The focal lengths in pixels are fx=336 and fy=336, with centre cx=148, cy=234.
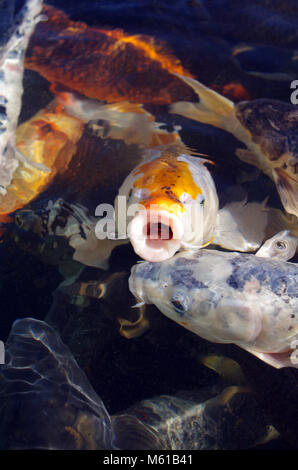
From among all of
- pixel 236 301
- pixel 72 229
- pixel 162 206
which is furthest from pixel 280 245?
pixel 72 229

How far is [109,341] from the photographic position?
271cm

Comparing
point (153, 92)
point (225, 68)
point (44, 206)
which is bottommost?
point (44, 206)

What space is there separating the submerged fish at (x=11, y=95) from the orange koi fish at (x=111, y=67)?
0.13 meters

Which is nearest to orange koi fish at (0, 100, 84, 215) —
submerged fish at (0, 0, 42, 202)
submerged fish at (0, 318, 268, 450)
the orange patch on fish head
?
A: submerged fish at (0, 0, 42, 202)

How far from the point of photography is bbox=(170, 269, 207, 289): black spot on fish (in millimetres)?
2250

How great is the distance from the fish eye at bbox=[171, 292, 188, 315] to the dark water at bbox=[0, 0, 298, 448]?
0.48 metres

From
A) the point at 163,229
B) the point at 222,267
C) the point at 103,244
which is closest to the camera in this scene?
the point at 163,229

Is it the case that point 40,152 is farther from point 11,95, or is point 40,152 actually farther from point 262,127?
point 262,127

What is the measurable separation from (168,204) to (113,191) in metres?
0.99

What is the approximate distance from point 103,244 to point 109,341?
2.70ft

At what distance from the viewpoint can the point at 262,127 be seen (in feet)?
10.1

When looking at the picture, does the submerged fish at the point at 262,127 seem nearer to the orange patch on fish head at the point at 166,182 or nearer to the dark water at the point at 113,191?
the dark water at the point at 113,191
